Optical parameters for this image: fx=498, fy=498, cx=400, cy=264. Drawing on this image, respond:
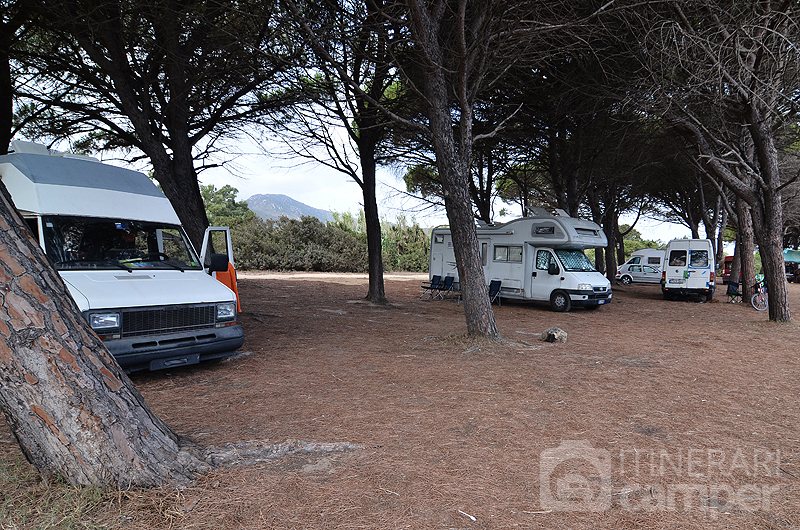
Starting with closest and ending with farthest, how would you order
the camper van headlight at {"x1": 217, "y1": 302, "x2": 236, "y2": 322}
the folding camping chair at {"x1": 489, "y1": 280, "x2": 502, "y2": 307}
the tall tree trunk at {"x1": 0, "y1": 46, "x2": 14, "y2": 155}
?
the camper van headlight at {"x1": 217, "y1": 302, "x2": 236, "y2": 322}
the tall tree trunk at {"x1": 0, "y1": 46, "x2": 14, "y2": 155}
the folding camping chair at {"x1": 489, "y1": 280, "x2": 502, "y2": 307}

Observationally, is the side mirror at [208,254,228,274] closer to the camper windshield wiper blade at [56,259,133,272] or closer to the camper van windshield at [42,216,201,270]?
the camper van windshield at [42,216,201,270]

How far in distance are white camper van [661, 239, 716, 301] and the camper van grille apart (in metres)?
17.3

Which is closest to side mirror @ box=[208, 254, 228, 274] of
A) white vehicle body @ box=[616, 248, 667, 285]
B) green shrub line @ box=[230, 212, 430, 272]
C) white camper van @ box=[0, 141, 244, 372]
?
white camper van @ box=[0, 141, 244, 372]

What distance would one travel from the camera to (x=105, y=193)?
650cm

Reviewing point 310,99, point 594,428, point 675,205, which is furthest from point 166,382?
point 675,205

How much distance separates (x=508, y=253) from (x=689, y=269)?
7.39m

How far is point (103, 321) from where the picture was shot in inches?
205

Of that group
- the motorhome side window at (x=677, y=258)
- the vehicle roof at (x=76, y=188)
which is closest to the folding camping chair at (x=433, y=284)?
the motorhome side window at (x=677, y=258)

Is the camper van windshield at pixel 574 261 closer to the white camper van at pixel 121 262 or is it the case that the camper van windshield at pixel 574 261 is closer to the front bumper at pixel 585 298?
the front bumper at pixel 585 298

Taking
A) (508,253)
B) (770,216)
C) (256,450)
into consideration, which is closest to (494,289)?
(508,253)

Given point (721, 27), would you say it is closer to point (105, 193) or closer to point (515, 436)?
point (515, 436)

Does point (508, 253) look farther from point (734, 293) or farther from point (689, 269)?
point (734, 293)

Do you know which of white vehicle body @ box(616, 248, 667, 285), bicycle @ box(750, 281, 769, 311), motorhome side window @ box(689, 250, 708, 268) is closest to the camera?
bicycle @ box(750, 281, 769, 311)

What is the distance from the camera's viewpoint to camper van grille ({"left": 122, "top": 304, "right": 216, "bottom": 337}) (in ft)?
17.8
